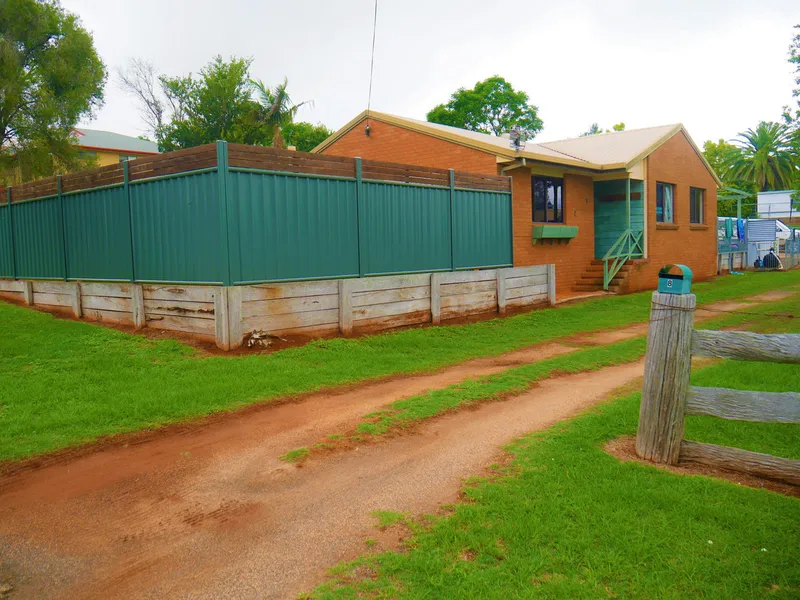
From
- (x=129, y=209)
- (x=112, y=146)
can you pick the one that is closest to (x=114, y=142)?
(x=112, y=146)

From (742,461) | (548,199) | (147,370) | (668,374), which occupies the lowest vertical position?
(742,461)

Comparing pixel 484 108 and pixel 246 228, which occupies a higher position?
pixel 484 108

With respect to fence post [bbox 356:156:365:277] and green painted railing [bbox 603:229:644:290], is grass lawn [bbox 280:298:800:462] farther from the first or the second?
green painted railing [bbox 603:229:644:290]

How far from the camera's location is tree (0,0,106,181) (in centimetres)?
2748

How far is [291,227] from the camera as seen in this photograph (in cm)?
1054

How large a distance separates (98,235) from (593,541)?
11.1 meters

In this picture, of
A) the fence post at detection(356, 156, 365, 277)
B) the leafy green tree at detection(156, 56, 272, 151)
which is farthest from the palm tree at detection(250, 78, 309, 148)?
the fence post at detection(356, 156, 365, 277)

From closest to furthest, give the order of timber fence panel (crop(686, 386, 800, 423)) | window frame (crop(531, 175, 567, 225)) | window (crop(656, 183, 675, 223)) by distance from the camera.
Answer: timber fence panel (crop(686, 386, 800, 423)) < window frame (crop(531, 175, 567, 225)) < window (crop(656, 183, 675, 223))

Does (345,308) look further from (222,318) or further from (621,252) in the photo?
(621,252)

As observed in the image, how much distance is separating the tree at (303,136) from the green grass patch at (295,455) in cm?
4126

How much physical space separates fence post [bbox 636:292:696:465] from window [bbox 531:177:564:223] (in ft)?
46.7

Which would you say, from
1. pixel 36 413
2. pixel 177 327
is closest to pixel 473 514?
pixel 36 413

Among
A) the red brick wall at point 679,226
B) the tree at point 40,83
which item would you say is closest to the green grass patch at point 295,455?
the red brick wall at point 679,226

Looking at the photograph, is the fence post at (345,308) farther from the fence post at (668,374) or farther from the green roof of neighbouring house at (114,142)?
the green roof of neighbouring house at (114,142)
